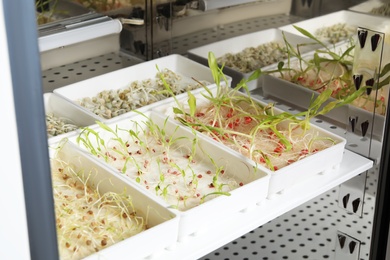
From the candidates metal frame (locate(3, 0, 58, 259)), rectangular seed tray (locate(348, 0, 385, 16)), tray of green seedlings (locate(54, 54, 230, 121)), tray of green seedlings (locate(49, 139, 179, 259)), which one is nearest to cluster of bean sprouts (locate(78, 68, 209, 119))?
tray of green seedlings (locate(54, 54, 230, 121))

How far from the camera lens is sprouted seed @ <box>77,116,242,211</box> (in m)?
0.91

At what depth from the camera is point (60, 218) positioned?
837 millimetres

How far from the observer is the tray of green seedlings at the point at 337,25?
101 cm

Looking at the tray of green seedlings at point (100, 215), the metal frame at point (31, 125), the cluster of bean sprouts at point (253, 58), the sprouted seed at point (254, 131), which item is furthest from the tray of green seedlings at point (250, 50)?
the metal frame at point (31, 125)

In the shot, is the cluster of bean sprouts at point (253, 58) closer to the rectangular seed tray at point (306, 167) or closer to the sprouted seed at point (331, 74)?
the sprouted seed at point (331, 74)

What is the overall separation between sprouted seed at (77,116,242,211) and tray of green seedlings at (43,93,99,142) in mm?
29

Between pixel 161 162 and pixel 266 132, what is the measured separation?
163mm

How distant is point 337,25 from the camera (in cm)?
112

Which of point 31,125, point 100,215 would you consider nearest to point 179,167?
point 100,215

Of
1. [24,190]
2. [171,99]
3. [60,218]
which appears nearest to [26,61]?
[24,190]

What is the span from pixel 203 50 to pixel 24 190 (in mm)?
644

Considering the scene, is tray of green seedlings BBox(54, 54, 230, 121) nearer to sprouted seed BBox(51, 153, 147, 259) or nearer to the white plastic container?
sprouted seed BBox(51, 153, 147, 259)

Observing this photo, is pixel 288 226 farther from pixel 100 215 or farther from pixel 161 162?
pixel 100 215

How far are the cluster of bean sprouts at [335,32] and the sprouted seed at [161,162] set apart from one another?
1.00ft
